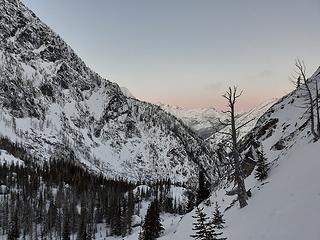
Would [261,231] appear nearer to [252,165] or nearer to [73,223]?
[252,165]

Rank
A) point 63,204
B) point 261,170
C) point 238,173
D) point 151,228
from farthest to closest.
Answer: point 63,204
point 151,228
point 261,170
point 238,173

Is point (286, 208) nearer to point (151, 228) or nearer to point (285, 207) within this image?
point (285, 207)

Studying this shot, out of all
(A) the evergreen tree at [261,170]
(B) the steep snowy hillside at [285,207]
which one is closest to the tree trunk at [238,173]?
(B) the steep snowy hillside at [285,207]

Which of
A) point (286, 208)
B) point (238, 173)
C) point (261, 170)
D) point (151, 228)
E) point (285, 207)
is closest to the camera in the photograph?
point (286, 208)

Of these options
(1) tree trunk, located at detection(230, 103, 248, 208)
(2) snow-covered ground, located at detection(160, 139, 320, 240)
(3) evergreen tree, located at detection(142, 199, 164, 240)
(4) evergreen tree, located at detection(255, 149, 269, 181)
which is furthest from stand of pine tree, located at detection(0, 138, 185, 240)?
(2) snow-covered ground, located at detection(160, 139, 320, 240)

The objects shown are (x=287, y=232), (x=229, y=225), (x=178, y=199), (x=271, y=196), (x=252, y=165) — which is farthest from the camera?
(x=178, y=199)

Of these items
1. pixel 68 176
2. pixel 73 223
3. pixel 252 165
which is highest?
pixel 68 176

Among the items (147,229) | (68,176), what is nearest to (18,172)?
(68,176)

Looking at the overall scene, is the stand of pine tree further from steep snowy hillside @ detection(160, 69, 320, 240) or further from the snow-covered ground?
the snow-covered ground

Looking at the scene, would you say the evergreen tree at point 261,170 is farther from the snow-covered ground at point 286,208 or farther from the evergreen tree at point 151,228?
the evergreen tree at point 151,228

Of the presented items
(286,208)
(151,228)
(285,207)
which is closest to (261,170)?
(285,207)

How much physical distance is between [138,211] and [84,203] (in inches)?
989

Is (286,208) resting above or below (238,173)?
below

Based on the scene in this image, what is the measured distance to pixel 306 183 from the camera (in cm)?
2042
